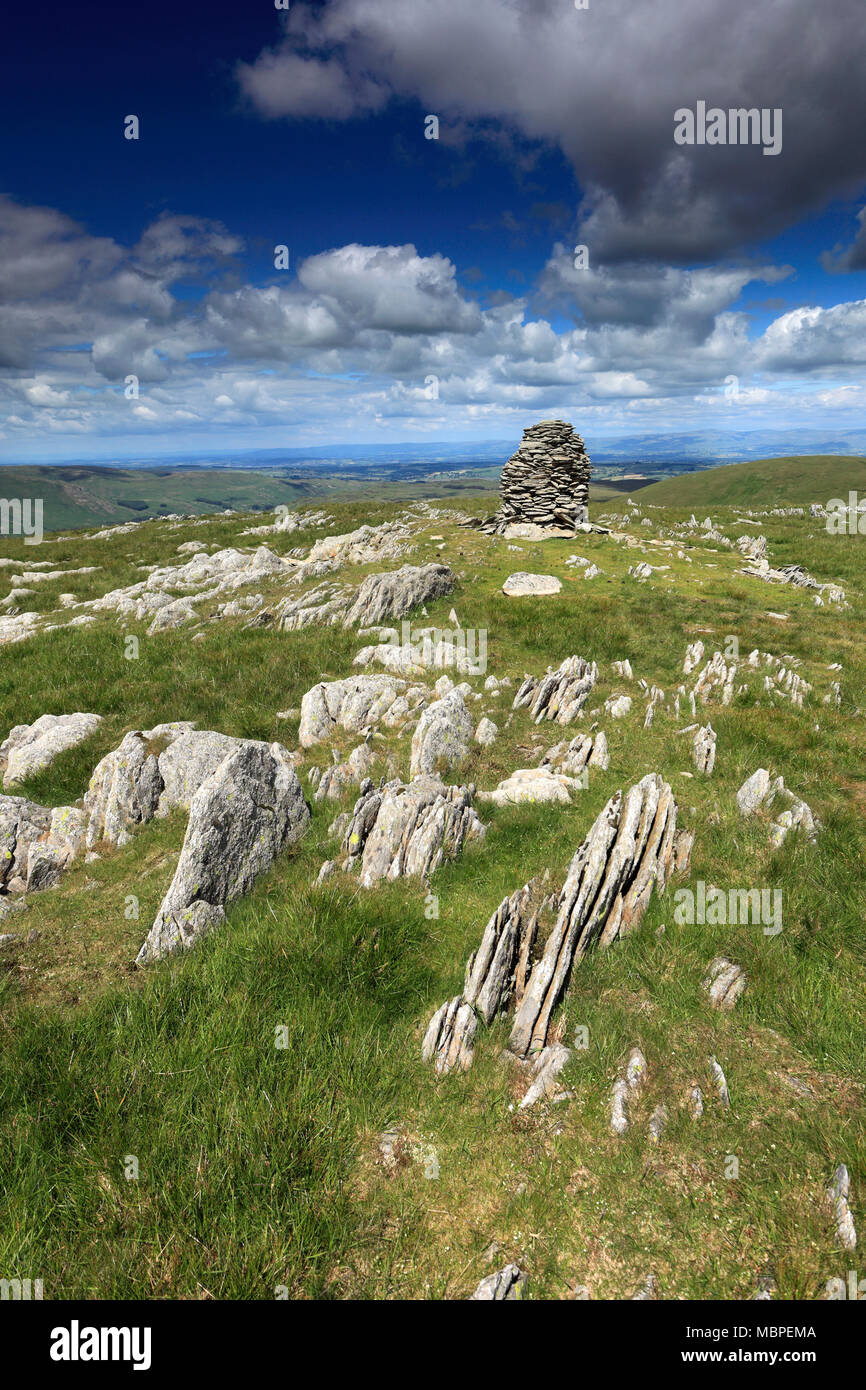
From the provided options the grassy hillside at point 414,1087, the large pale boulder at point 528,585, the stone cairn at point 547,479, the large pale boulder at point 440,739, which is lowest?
the grassy hillside at point 414,1087

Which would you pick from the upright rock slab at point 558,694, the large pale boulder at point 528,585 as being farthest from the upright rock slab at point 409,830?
the large pale boulder at point 528,585

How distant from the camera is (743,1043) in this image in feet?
18.6

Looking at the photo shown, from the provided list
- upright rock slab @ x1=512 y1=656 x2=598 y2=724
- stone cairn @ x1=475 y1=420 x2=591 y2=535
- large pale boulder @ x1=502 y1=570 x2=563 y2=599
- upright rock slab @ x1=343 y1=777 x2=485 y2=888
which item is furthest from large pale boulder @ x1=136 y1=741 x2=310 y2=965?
stone cairn @ x1=475 y1=420 x2=591 y2=535

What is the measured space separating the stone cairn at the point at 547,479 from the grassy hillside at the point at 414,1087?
23.0 m

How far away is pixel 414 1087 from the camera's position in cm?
538

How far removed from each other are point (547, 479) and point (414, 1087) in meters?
30.9

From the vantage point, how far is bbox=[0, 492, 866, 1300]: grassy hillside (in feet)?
13.4

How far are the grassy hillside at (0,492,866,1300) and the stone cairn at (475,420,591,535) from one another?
2301 centimetres

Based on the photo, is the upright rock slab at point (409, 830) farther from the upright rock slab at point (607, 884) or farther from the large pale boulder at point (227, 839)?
the upright rock slab at point (607, 884)

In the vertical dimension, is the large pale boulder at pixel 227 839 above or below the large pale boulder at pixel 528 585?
below

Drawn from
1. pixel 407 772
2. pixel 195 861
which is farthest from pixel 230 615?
pixel 195 861

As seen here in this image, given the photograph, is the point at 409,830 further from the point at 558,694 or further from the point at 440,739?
the point at 558,694

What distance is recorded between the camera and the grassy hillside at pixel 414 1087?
4078 millimetres
